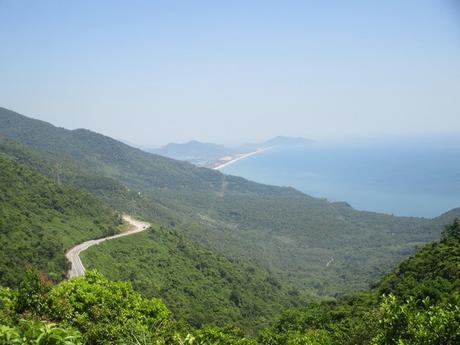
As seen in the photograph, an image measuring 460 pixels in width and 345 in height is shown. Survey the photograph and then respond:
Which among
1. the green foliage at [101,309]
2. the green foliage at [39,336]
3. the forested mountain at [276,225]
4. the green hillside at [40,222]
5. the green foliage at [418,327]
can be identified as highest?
the green foliage at [39,336]

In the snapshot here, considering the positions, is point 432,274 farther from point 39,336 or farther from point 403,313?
point 39,336

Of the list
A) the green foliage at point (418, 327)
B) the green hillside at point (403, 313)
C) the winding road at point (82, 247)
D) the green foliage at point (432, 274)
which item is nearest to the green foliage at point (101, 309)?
the green hillside at point (403, 313)

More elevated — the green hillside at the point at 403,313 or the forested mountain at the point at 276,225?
the green hillside at the point at 403,313

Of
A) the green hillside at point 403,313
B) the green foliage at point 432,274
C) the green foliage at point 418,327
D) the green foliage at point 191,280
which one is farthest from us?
the green foliage at point 191,280

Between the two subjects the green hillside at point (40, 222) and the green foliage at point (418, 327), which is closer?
the green foliage at point (418, 327)

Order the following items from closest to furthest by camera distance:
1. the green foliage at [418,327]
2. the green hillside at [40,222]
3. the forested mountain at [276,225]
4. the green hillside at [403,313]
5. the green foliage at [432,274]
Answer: the green foliage at [418,327] < the green hillside at [403,313] < the green foliage at [432,274] < the green hillside at [40,222] < the forested mountain at [276,225]

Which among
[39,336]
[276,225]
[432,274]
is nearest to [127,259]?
[432,274]

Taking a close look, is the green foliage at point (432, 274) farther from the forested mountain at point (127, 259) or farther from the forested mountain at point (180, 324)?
the forested mountain at point (127, 259)
